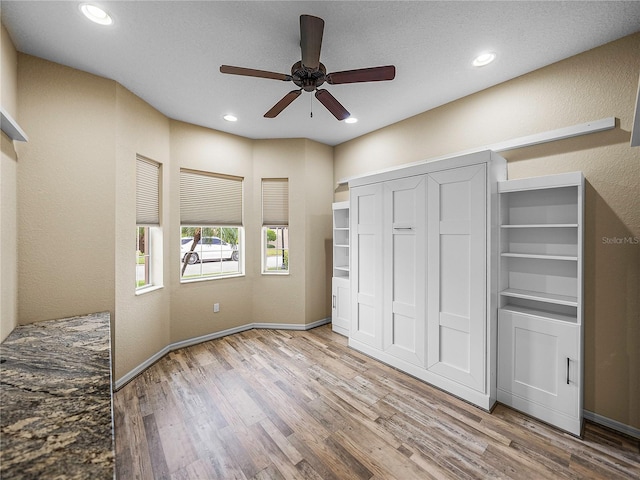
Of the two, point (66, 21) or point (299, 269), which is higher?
point (66, 21)

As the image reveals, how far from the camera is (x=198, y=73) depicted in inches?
103

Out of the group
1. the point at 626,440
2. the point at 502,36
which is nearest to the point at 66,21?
the point at 502,36

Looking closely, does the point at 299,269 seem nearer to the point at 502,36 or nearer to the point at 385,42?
the point at 385,42

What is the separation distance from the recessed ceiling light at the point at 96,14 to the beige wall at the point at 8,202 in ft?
2.07

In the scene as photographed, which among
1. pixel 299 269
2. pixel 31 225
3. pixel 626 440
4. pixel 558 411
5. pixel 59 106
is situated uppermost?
pixel 59 106

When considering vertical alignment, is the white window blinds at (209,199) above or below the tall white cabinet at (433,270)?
above

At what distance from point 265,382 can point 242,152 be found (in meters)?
3.23

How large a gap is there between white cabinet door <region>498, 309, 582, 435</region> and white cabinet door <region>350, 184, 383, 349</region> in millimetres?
1272

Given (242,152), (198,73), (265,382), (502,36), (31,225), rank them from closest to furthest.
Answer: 1. (502,36)
2. (31,225)
3. (198,73)
4. (265,382)
5. (242,152)

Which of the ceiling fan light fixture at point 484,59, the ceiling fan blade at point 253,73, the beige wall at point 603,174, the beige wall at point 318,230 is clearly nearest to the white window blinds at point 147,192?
the ceiling fan blade at point 253,73

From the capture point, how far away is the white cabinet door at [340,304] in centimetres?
417

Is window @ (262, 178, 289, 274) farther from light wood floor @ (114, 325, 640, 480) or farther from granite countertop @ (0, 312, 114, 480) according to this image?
granite countertop @ (0, 312, 114, 480)

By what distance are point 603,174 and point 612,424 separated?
1.98 m

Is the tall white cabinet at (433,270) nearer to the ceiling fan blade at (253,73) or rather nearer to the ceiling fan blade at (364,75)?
the ceiling fan blade at (364,75)
